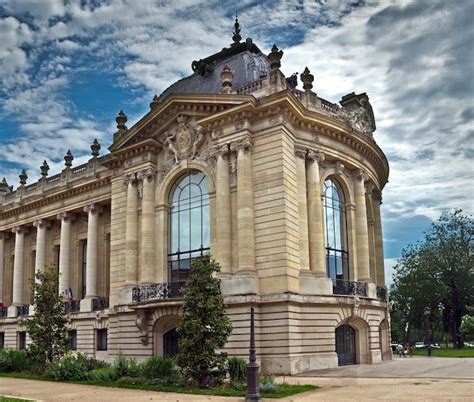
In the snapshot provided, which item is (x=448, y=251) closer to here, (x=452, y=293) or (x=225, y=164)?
(x=452, y=293)

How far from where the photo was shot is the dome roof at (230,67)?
35.3 meters

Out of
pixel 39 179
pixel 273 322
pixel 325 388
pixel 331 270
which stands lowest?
pixel 325 388

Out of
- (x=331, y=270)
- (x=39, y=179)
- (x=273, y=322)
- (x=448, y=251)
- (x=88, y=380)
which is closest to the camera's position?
(x=88, y=380)

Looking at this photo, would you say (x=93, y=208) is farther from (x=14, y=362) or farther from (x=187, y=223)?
(x=14, y=362)

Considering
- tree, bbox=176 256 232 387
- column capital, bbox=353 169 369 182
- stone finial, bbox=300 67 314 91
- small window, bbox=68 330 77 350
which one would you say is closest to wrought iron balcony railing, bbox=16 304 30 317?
small window, bbox=68 330 77 350

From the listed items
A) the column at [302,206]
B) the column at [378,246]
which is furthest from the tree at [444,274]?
the column at [302,206]

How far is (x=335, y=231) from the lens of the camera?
34.0m

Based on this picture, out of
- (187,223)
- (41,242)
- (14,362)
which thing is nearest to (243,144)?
(187,223)

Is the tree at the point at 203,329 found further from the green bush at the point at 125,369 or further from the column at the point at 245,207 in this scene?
the column at the point at 245,207

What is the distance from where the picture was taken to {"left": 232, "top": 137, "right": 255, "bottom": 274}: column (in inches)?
1128

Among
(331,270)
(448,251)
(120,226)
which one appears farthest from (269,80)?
(448,251)

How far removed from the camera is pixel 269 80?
30484 mm

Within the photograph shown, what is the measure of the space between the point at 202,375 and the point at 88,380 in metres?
6.28

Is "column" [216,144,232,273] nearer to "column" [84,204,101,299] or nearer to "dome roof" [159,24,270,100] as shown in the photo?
"dome roof" [159,24,270,100]
